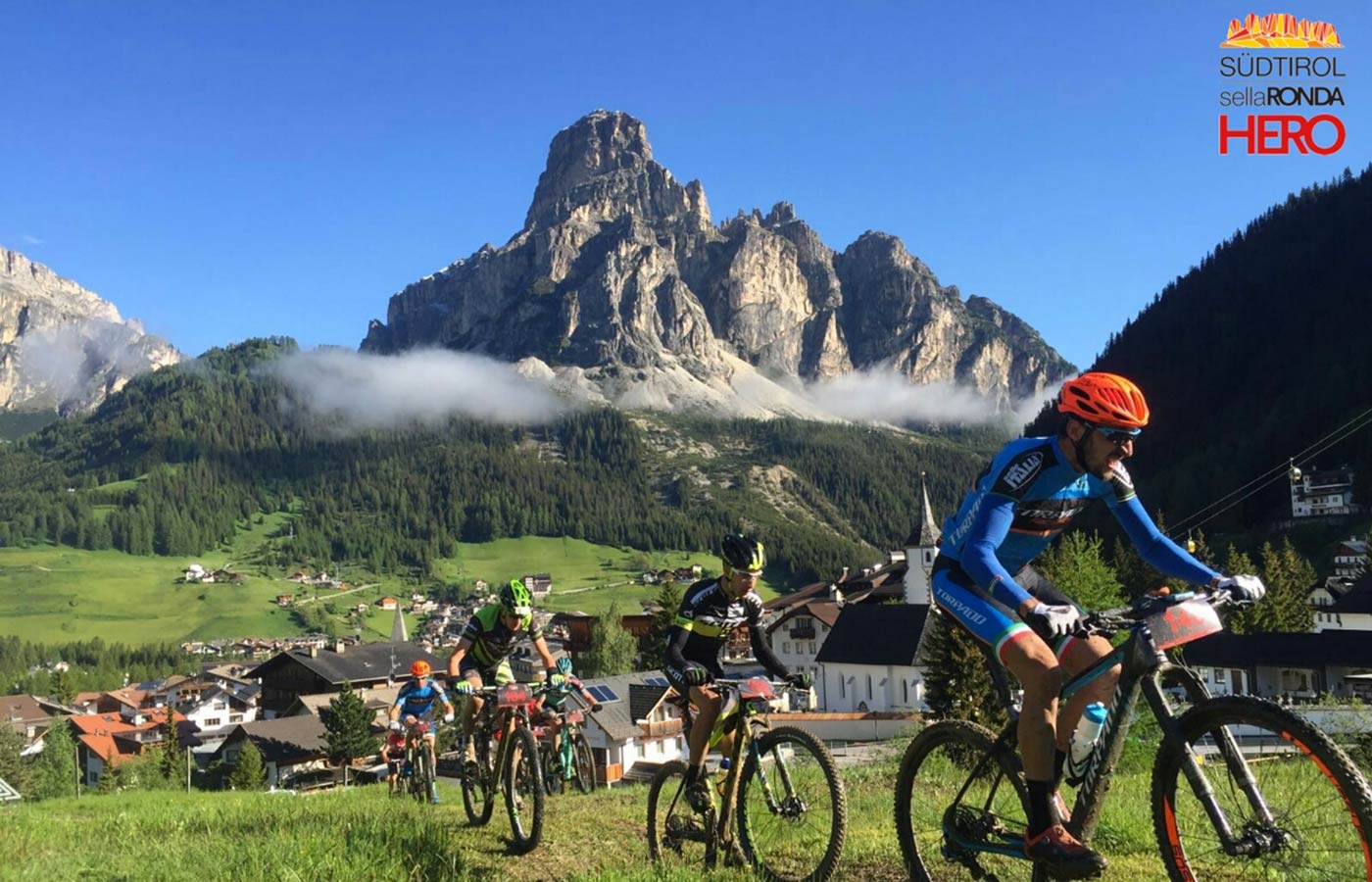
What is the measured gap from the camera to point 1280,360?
589 ft

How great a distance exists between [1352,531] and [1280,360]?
65.5 meters

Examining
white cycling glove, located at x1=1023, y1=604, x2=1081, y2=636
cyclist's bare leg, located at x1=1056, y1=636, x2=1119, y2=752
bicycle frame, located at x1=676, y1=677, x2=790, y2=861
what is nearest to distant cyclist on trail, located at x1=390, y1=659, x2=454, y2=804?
bicycle frame, located at x1=676, y1=677, x2=790, y2=861

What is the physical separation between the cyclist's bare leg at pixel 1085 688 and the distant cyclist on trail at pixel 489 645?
6670mm

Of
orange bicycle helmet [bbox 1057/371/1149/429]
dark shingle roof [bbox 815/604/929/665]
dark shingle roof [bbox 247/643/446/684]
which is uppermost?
orange bicycle helmet [bbox 1057/371/1149/429]

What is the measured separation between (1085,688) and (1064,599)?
102cm

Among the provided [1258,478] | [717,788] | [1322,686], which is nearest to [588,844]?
[717,788]

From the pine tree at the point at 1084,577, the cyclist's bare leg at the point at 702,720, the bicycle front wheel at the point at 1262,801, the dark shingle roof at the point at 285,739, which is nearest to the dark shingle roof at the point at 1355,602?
the pine tree at the point at 1084,577

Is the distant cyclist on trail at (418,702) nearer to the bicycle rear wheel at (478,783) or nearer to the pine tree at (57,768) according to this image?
the bicycle rear wheel at (478,783)

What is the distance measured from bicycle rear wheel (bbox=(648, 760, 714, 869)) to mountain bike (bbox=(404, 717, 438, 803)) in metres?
8.22

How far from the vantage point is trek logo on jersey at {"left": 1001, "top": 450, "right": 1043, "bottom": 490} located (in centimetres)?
619

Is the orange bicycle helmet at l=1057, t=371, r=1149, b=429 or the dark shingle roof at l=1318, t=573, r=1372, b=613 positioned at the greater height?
the orange bicycle helmet at l=1057, t=371, r=1149, b=429

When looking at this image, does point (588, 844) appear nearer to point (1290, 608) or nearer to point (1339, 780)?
point (1339, 780)

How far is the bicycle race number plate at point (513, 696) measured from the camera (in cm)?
1084

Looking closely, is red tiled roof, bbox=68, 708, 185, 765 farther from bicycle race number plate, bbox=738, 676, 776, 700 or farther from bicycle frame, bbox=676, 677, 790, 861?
bicycle race number plate, bbox=738, 676, 776, 700
